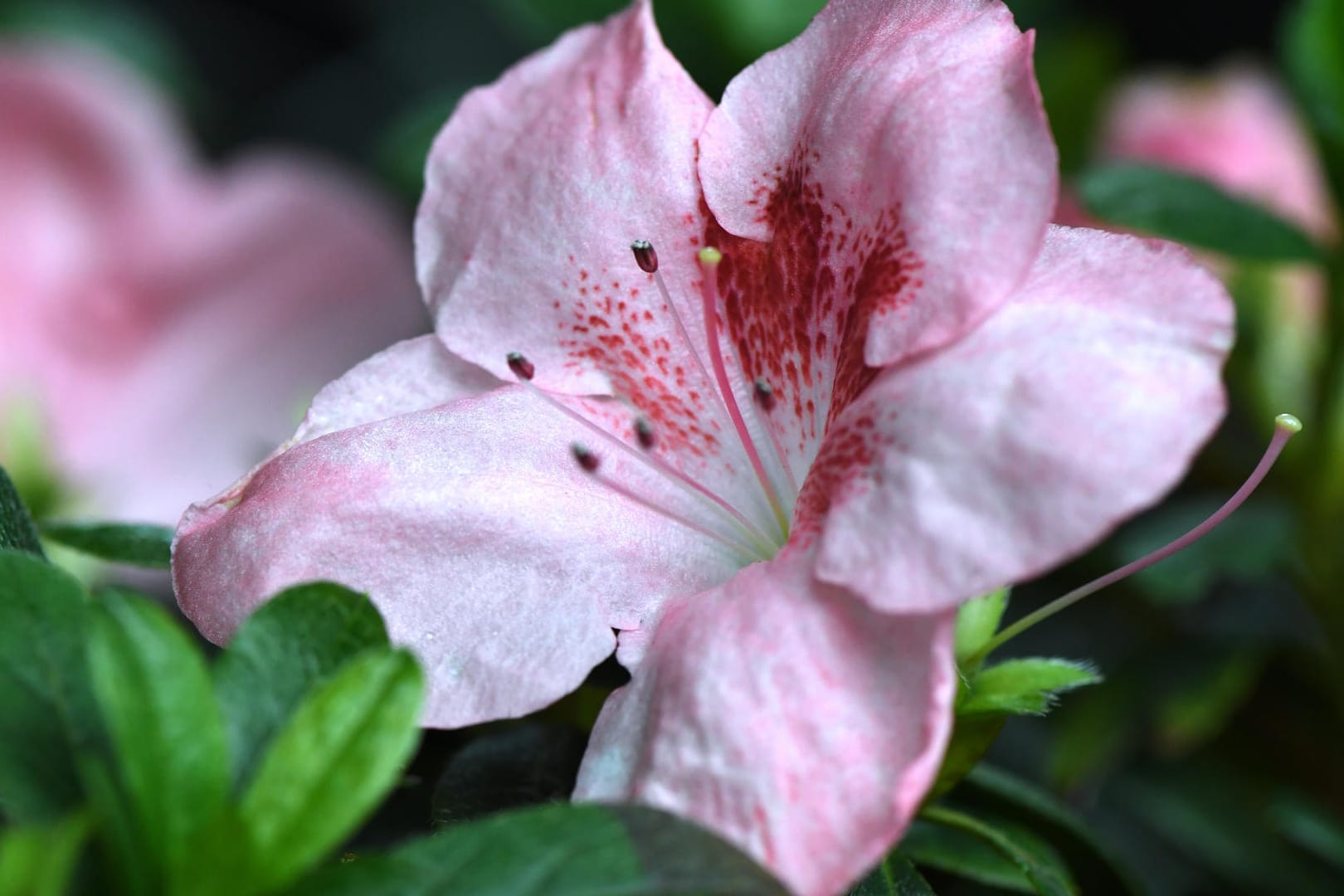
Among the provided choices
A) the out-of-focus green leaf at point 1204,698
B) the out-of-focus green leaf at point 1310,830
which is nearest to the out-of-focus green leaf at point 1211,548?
the out-of-focus green leaf at point 1204,698

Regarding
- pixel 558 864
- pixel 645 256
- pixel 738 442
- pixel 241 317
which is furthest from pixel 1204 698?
pixel 241 317

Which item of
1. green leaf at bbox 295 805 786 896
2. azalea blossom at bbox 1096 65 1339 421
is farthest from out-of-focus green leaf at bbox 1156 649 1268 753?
green leaf at bbox 295 805 786 896

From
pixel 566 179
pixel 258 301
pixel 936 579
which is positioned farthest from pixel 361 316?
pixel 936 579

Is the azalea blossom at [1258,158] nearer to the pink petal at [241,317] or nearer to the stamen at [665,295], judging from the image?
the stamen at [665,295]

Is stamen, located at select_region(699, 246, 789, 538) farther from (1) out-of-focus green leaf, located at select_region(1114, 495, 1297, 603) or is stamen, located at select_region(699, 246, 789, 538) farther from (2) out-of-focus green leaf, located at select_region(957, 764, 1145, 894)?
(1) out-of-focus green leaf, located at select_region(1114, 495, 1297, 603)

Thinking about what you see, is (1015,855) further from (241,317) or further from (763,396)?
(241,317)

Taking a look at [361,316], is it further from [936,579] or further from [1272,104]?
[936,579]
